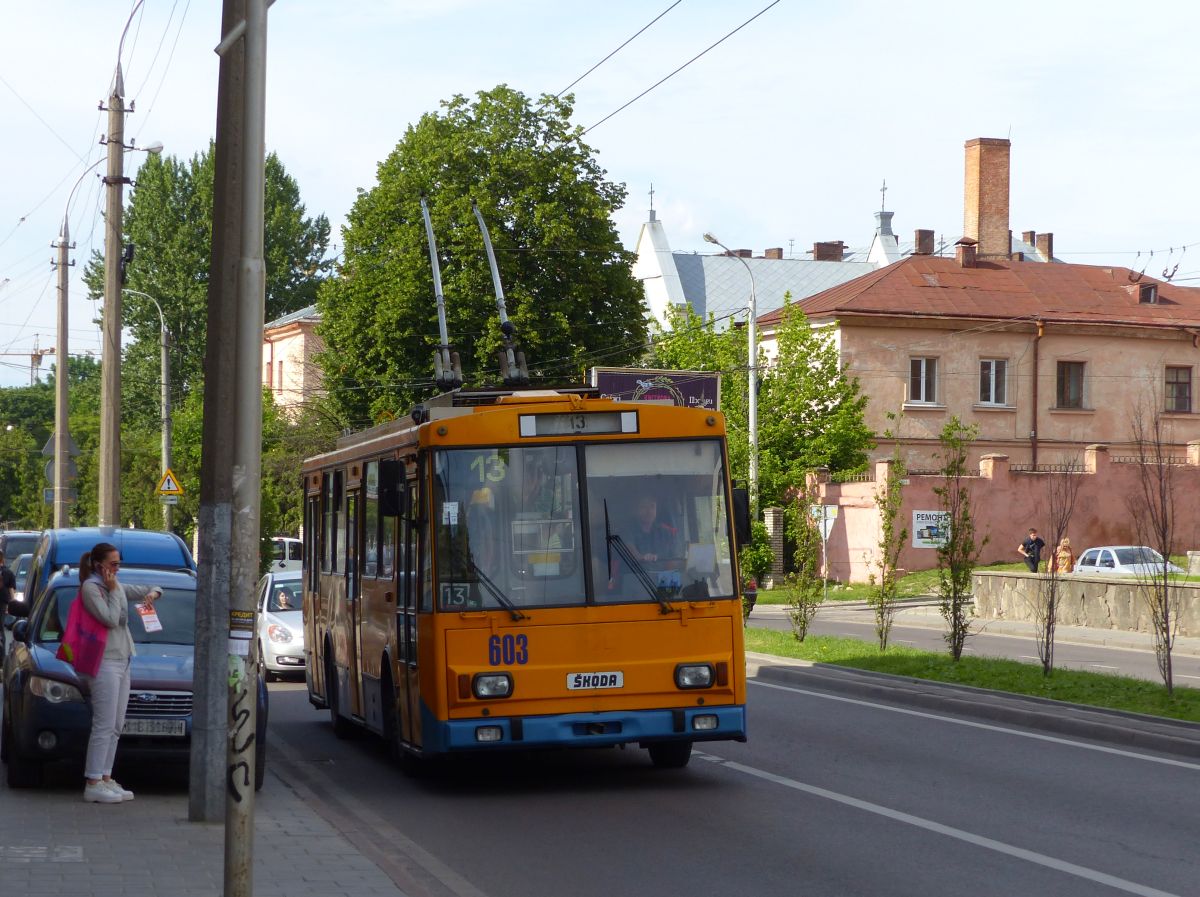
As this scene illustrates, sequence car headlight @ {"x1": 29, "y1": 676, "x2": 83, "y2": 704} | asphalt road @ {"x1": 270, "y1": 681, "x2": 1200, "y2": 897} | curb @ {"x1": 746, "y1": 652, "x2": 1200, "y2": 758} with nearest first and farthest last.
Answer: asphalt road @ {"x1": 270, "y1": 681, "x2": 1200, "y2": 897}
car headlight @ {"x1": 29, "y1": 676, "x2": 83, "y2": 704}
curb @ {"x1": 746, "y1": 652, "x2": 1200, "y2": 758}

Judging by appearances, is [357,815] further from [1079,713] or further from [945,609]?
[945,609]

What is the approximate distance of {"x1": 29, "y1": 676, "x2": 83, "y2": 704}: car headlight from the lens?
1155 centimetres

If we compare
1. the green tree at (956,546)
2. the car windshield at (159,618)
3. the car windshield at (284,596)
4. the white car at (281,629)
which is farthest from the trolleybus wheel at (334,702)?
the green tree at (956,546)

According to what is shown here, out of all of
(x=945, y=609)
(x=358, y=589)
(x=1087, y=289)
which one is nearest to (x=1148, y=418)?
(x=1087, y=289)

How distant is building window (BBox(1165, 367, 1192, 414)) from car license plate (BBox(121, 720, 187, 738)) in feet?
178

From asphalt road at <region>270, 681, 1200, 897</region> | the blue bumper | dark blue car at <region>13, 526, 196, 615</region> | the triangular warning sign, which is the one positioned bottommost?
asphalt road at <region>270, 681, 1200, 897</region>

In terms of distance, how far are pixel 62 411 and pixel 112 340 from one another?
9635 mm

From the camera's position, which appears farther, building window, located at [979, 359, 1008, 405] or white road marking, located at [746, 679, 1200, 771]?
building window, located at [979, 359, 1008, 405]

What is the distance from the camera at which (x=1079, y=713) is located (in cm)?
1603

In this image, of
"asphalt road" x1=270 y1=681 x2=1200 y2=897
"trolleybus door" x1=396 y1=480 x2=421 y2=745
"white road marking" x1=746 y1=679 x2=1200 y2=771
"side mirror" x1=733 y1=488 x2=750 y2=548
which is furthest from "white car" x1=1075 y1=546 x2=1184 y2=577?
"trolleybus door" x1=396 y1=480 x2=421 y2=745

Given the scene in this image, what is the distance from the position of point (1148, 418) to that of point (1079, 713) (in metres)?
42.9

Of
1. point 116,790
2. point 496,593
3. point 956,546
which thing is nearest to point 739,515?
point 496,593

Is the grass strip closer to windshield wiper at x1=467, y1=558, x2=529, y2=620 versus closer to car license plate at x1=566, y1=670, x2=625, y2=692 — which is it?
car license plate at x1=566, y1=670, x2=625, y2=692

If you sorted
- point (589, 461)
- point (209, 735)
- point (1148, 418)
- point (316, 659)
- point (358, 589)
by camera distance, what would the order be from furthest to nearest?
point (1148, 418)
point (316, 659)
point (358, 589)
point (589, 461)
point (209, 735)
